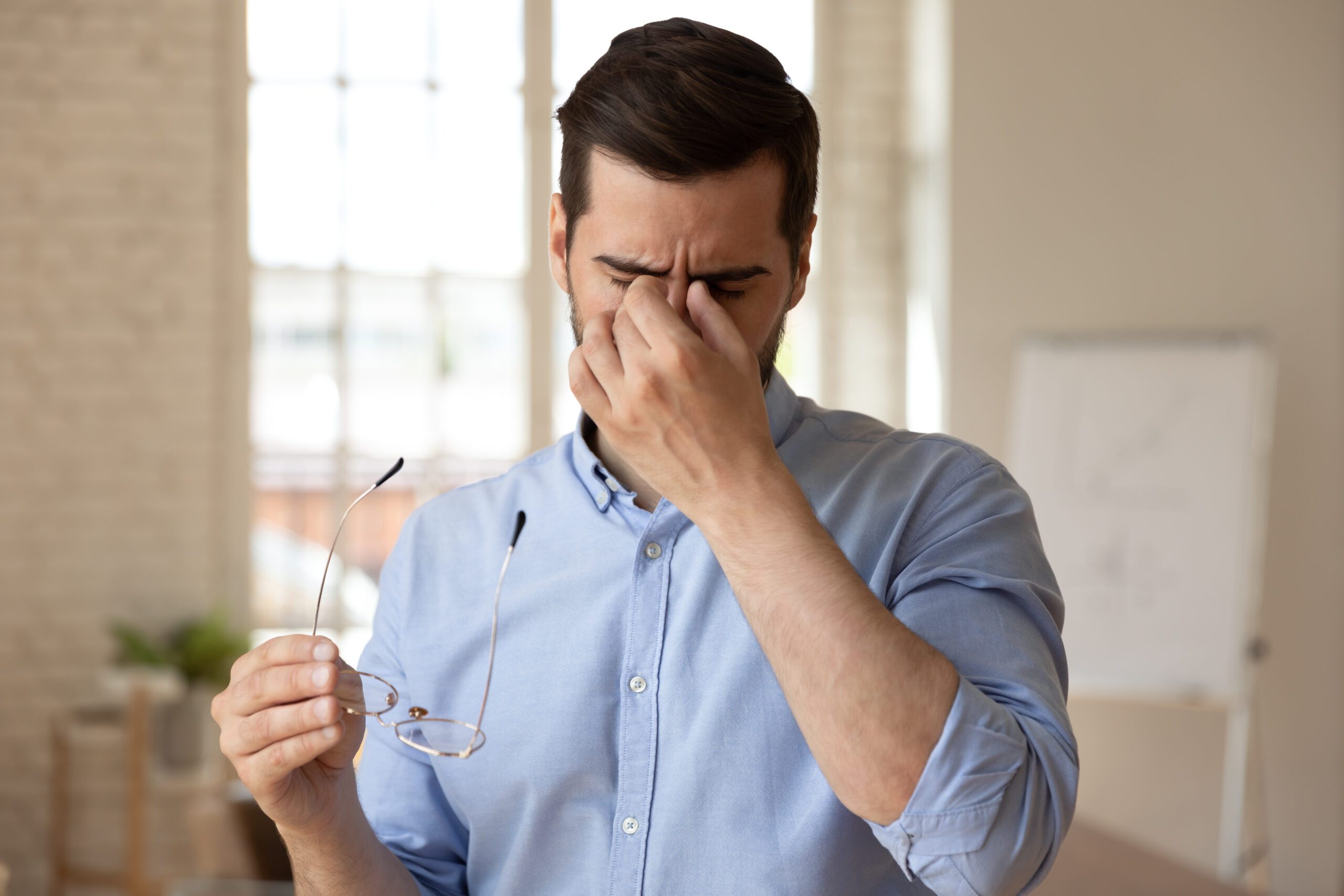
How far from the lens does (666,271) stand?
3.41 feet

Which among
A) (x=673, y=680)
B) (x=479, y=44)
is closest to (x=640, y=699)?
(x=673, y=680)

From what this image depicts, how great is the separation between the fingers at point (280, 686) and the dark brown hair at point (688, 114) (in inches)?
20.2

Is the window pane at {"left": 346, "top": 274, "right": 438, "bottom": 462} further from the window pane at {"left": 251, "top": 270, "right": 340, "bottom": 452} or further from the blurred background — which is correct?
the blurred background

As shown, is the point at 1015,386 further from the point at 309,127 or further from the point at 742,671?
the point at 742,671

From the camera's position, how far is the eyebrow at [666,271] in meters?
1.04

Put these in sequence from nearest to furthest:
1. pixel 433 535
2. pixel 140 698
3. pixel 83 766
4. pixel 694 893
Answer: pixel 694 893
pixel 433 535
pixel 140 698
pixel 83 766

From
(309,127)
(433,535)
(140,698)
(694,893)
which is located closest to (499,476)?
(433,535)

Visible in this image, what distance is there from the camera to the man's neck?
1.18 metres

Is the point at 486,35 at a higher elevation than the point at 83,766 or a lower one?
higher

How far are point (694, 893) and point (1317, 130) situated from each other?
418 centimetres

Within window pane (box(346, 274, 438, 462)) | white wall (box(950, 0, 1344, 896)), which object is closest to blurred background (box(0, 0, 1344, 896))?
white wall (box(950, 0, 1344, 896))

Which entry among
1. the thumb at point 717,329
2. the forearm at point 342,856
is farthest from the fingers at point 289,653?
the thumb at point 717,329

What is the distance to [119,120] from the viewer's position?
405cm

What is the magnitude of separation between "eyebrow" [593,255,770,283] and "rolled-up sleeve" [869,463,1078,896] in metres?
0.29
